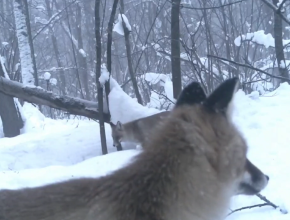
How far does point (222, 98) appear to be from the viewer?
2.57 meters

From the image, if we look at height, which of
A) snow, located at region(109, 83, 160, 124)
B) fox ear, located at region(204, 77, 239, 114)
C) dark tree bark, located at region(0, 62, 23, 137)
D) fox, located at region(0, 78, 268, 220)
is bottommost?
dark tree bark, located at region(0, 62, 23, 137)

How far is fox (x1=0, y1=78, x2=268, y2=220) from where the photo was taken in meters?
2.21

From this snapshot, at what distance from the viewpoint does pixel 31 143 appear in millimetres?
10953

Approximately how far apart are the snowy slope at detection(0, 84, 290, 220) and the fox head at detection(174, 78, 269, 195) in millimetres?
1674

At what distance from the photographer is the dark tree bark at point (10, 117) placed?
1423 centimetres

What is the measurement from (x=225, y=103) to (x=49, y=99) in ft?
24.4

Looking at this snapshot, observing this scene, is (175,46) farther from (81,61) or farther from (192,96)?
(81,61)

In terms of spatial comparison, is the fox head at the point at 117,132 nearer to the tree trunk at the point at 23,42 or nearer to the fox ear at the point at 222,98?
the tree trunk at the point at 23,42

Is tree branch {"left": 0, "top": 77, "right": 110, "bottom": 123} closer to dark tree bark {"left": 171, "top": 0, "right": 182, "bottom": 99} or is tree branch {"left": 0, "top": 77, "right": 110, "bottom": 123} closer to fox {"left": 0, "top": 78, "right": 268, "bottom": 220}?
dark tree bark {"left": 171, "top": 0, "right": 182, "bottom": 99}

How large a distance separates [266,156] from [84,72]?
1804 cm

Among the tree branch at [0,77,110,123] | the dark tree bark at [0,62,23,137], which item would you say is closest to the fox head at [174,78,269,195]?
the tree branch at [0,77,110,123]

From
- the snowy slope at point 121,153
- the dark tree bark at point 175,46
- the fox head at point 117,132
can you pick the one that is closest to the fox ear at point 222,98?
the snowy slope at point 121,153

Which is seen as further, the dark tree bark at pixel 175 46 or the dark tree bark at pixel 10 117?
the dark tree bark at pixel 10 117

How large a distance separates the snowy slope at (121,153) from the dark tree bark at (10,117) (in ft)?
5.68
